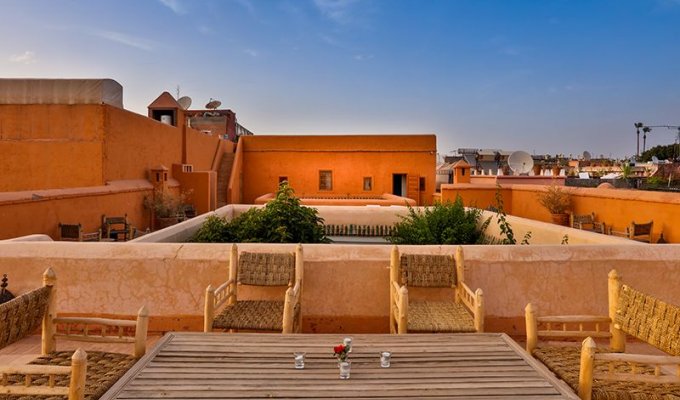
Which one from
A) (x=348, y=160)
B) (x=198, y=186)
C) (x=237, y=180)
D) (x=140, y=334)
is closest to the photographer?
(x=140, y=334)

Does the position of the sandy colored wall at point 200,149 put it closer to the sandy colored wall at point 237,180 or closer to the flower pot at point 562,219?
the sandy colored wall at point 237,180

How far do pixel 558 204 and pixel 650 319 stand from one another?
9.47 m

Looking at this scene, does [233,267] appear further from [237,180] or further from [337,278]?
[237,180]

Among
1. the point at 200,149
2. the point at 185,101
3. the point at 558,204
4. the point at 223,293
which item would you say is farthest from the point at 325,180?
the point at 223,293

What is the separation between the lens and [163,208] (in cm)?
1354

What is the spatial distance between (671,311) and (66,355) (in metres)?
4.04

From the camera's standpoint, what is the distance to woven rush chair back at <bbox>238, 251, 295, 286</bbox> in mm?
4277

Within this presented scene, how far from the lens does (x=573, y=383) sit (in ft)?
8.73

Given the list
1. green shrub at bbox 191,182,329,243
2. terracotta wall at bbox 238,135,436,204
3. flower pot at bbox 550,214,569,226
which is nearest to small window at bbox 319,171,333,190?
terracotta wall at bbox 238,135,436,204

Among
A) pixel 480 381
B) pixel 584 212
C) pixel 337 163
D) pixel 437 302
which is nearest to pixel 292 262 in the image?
pixel 437 302

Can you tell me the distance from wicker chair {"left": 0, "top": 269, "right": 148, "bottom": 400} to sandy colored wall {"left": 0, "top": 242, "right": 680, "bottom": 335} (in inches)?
51.3

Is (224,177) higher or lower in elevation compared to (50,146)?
lower

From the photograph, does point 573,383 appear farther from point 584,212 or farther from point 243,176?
point 243,176

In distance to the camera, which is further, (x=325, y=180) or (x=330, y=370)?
(x=325, y=180)
